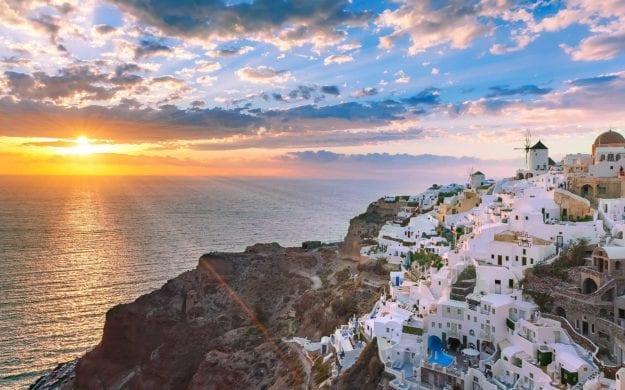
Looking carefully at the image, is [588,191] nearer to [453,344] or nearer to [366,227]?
[453,344]

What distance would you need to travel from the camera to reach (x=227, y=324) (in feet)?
234

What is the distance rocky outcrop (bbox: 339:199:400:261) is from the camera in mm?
83375

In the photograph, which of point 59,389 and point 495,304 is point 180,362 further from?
point 495,304

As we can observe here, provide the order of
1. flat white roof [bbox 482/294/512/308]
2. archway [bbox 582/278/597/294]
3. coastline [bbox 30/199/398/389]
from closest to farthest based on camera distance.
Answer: archway [bbox 582/278/597/294] → flat white roof [bbox 482/294/512/308] → coastline [bbox 30/199/398/389]

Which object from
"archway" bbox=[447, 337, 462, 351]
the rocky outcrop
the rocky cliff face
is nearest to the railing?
"archway" bbox=[447, 337, 462, 351]

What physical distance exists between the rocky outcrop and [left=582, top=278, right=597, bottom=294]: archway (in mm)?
41537

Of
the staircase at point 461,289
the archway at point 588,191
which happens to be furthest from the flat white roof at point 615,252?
the archway at point 588,191

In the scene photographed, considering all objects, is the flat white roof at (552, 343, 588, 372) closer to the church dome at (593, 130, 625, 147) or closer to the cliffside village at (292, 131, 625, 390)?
the cliffside village at (292, 131, 625, 390)

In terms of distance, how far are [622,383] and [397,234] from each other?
152ft

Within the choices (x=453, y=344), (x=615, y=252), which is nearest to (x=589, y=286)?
(x=615, y=252)

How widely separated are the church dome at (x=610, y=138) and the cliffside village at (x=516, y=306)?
406cm

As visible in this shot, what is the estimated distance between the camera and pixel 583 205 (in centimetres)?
4809

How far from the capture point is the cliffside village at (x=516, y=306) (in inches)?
1277

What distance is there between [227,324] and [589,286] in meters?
50.2
